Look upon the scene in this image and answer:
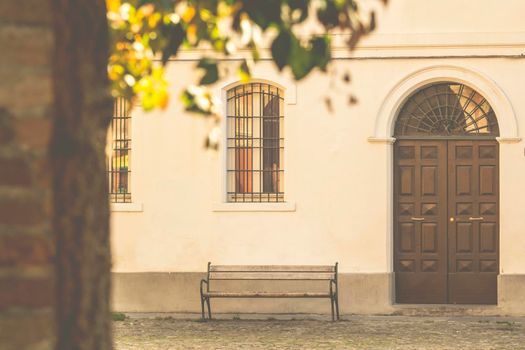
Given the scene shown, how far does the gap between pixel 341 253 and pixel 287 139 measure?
177 centimetres

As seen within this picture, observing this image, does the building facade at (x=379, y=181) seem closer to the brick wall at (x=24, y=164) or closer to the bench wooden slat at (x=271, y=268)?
the bench wooden slat at (x=271, y=268)

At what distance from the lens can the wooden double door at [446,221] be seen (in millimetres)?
16797

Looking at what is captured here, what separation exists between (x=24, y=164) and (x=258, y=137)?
1463cm

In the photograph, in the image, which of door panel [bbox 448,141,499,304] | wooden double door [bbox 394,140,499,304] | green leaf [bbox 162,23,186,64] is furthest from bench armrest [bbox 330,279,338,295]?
green leaf [bbox 162,23,186,64]

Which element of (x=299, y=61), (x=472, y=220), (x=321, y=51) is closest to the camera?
(x=299, y=61)

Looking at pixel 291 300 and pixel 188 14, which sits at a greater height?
pixel 188 14

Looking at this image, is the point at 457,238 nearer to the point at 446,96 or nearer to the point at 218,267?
the point at 446,96

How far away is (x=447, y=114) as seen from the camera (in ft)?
55.5

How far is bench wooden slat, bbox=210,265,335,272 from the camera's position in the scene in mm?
16703

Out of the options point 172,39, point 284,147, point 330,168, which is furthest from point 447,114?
point 172,39

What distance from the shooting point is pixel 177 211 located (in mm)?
17375

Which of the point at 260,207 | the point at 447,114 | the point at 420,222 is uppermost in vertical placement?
the point at 447,114

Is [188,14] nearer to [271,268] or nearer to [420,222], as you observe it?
[271,268]

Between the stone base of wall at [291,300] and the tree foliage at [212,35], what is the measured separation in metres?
10.4
